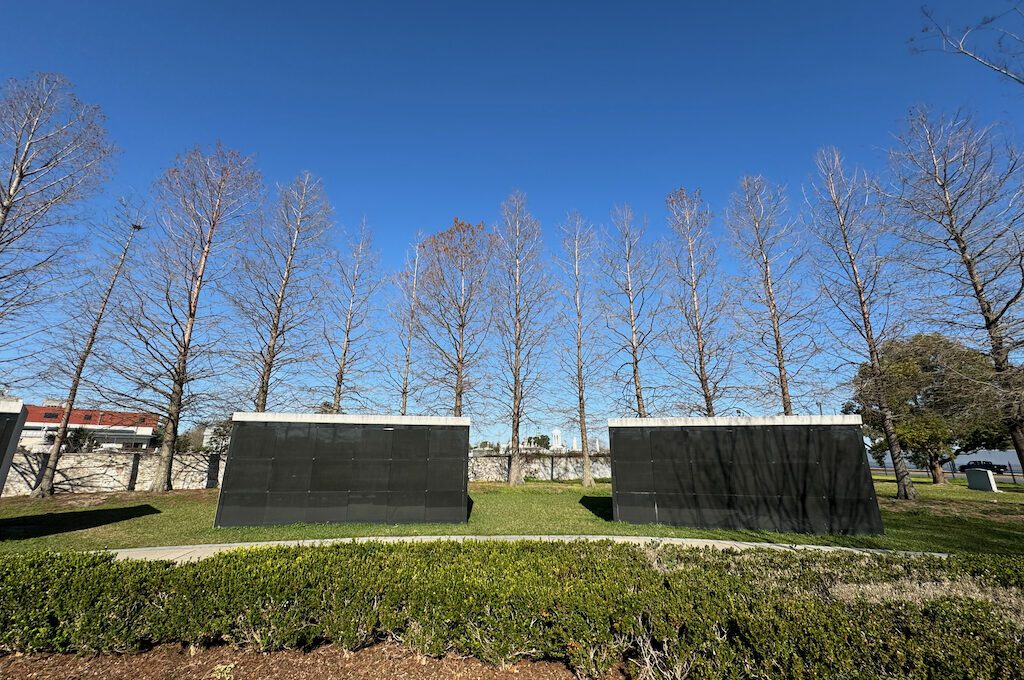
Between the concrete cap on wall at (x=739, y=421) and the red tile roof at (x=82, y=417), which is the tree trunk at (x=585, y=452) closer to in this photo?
the concrete cap on wall at (x=739, y=421)

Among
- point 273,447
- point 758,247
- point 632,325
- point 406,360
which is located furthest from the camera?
point 406,360

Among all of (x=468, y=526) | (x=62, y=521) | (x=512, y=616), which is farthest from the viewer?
(x=62, y=521)

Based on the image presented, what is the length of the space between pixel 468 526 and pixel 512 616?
24.3 feet

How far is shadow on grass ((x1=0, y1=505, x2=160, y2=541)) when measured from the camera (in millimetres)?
9320

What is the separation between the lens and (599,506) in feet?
46.2

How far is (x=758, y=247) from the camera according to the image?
1783 centimetres

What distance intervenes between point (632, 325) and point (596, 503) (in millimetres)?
8623

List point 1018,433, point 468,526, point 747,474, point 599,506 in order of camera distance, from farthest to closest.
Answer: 1. point 599,506
2. point 1018,433
3. point 468,526
4. point 747,474

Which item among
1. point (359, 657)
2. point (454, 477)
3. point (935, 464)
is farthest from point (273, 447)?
point (935, 464)

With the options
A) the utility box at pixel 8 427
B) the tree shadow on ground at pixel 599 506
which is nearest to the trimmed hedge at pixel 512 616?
the utility box at pixel 8 427

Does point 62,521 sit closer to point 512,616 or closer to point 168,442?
point 168,442

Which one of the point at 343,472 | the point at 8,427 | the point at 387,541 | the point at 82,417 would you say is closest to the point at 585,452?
the point at 343,472

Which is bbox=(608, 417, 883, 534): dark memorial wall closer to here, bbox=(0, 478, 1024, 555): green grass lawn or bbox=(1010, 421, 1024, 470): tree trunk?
bbox=(0, 478, 1024, 555): green grass lawn

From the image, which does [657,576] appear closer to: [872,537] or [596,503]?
[872,537]
